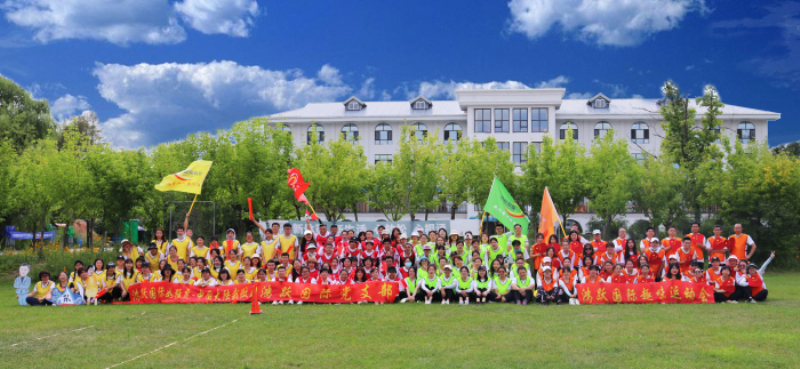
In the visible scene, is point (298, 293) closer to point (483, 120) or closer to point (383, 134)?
point (483, 120)

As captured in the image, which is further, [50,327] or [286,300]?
[286,300]

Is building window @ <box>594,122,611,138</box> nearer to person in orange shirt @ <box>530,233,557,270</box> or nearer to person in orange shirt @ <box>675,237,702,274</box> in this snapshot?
person in orange shirt @ <box>675,237,702,274</box>

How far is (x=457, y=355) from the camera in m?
7.39

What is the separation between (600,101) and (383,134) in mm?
18864

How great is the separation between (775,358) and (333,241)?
9.67 meters

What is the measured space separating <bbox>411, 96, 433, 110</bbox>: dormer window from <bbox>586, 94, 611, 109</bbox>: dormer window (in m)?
14.0

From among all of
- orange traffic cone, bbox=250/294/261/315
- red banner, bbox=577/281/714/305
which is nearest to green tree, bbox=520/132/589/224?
red banner, bbox=577/281/714/305

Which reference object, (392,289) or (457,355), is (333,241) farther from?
(457,355)

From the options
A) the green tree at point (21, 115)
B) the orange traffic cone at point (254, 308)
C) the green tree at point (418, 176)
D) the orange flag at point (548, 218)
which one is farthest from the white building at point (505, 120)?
the orange traffic cone at point (254, 308)

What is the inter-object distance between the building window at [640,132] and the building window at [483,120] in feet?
40.7

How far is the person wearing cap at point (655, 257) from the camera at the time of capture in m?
13.8

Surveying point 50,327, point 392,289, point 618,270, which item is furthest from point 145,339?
point 618,270

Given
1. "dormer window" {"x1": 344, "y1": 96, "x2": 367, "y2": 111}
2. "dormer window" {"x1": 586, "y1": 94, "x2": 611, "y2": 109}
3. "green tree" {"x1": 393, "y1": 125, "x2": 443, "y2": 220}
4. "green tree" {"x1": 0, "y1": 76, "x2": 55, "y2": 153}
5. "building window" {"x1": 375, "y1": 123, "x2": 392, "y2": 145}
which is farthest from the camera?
"dormer window" {"x1": 344, "y1": 96, "x2": 367, "y2": 111}

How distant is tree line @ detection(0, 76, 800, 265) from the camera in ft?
77.4
